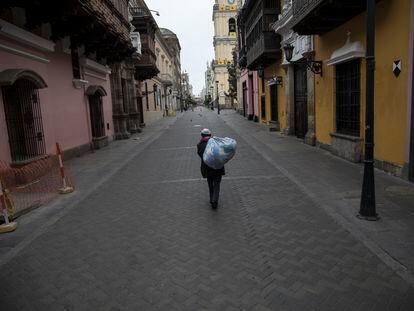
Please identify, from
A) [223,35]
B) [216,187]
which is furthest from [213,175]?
[223,35]

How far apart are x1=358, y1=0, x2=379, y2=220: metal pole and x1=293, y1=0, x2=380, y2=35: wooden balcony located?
159 inches

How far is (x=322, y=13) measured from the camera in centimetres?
982

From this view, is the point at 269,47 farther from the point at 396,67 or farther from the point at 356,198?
the point at 356,198

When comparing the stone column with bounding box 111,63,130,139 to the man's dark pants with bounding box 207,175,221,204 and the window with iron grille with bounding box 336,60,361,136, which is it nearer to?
the window with iron grille with bounding box 336,60,361,136

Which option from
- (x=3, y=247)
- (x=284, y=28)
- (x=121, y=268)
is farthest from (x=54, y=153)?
(x=284, y=28)

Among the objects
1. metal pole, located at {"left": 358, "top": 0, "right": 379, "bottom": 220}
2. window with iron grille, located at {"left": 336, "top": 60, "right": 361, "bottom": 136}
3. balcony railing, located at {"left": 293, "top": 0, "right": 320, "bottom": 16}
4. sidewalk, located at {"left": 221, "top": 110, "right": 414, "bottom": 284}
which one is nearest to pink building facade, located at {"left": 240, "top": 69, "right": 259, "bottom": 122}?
balcony railing, located at {"left": 293, "top": 0, "right": 320, "bottom": 16}

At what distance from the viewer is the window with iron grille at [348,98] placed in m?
10.2

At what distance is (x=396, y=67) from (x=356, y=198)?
3335 millimetres

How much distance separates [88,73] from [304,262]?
13.9 m

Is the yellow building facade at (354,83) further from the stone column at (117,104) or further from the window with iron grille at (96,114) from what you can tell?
the stone column at (117,104)

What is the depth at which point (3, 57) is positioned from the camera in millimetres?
8719

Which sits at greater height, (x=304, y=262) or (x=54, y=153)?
(x=54, y=153)

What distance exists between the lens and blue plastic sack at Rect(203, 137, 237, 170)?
6.18 metres

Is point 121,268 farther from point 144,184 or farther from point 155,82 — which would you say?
point 155,82
